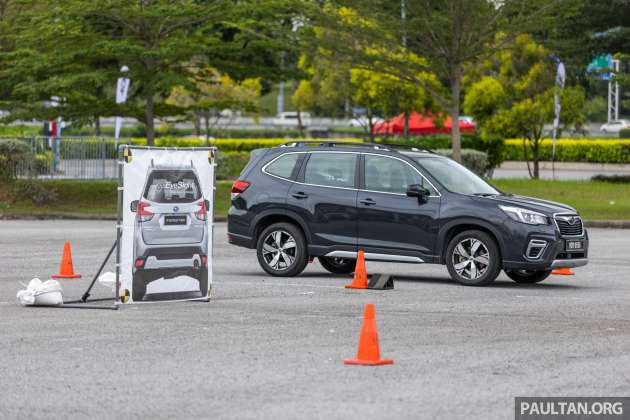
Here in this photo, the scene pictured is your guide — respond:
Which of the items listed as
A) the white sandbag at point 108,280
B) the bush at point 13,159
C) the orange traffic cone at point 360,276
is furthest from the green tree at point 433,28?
the white sandbag at point 108,280

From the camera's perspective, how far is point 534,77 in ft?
145

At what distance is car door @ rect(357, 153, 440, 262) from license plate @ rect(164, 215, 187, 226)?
12.2ft

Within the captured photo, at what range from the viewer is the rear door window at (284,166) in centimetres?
1786

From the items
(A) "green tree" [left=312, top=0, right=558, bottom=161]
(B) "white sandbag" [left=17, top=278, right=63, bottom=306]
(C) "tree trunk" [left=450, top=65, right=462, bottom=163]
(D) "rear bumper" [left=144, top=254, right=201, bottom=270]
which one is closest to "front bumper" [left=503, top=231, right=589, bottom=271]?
(D) "rear bumper" [left=144, top=254, right=201, bottom=270]

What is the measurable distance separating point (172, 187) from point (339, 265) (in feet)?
16.2

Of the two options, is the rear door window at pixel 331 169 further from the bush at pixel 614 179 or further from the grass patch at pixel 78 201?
the bush at pixel 614 179

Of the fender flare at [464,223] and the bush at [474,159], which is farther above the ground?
the bush at [474,159]

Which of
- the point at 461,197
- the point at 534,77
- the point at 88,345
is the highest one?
the point at 534,77

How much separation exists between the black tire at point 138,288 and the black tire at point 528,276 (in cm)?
564

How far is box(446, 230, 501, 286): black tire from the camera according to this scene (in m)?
16.2

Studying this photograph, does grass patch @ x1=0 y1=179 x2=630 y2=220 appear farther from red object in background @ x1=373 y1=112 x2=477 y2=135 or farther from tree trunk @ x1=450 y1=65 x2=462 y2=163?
red object in background @ x1=373 y1=112 x2=477 y2=135

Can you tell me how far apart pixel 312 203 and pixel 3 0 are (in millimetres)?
22725

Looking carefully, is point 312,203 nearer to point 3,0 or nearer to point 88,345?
point 88,345

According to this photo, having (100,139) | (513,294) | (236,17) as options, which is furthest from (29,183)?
(513,294)
